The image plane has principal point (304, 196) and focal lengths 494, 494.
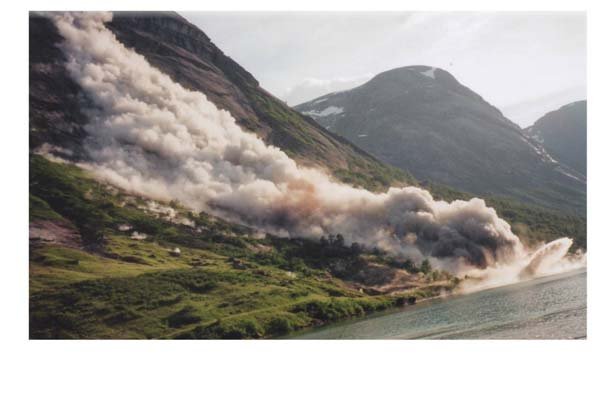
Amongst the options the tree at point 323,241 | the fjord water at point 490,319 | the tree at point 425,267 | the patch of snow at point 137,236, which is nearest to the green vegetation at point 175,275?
the tree at point 323,241

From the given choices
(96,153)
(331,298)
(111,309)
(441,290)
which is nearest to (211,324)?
(111,309)

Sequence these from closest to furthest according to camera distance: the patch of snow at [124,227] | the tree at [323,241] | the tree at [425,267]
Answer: the patch of snow at [124,227], the tree at [425,267], the tree at [323,241]

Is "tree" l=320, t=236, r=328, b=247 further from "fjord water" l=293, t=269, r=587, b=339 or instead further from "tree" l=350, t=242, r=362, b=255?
"fjord water" l=293, t=269, r=587, b=339

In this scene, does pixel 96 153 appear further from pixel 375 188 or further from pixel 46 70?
pixel 375 188

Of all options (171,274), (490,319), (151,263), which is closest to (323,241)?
(151,263)

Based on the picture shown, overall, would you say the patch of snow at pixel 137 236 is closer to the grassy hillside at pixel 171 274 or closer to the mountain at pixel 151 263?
the mountain at pixel 151 263

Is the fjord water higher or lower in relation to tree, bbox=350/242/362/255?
lower

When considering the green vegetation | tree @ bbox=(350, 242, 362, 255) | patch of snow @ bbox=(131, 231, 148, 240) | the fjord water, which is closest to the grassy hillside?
the green vegetation
